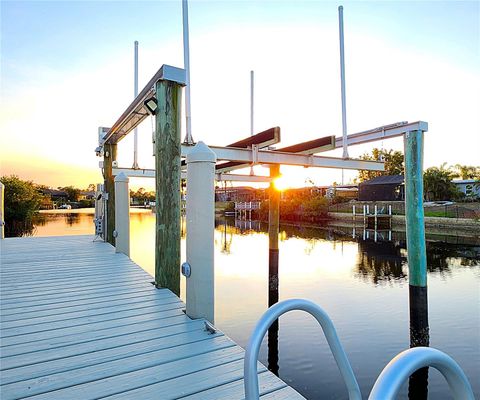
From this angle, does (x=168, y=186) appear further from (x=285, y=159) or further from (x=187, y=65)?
(x=285, y=159)

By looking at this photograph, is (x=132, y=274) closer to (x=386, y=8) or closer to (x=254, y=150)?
(x=254, y=150)

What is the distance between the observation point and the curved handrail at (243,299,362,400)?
1427 millimetres

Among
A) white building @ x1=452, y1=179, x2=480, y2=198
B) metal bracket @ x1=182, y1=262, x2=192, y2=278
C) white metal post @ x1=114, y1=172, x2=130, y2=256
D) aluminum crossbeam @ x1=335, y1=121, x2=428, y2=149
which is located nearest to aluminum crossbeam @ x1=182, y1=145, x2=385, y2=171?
aluminum crossbeam @ x1=335, y1=121, x2=428, y2=149

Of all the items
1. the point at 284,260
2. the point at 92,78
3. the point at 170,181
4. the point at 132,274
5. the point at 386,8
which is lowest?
the point at 284,260

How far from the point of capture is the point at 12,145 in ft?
43.8

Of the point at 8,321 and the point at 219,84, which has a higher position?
the point at 219,84

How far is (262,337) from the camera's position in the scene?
4.76ft

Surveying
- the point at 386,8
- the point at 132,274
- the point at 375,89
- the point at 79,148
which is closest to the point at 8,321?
the point at 132,274

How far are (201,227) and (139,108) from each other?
3.43 m

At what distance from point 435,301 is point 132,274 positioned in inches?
358

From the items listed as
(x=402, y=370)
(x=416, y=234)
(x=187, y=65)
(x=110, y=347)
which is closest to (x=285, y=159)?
(x=187, y=65)

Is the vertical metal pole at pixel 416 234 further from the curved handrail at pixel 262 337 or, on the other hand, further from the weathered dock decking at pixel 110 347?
the curved handrail at pixel 262 337

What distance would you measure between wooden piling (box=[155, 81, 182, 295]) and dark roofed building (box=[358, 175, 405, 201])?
3924 cm

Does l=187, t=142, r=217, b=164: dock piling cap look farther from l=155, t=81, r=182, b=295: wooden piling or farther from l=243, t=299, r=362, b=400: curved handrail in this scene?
l=243, t=299, r=362, b=400: curved handrail
